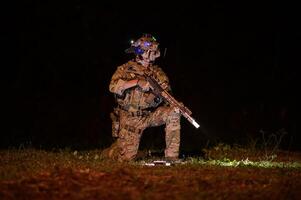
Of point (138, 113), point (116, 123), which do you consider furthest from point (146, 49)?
point (116, 123)

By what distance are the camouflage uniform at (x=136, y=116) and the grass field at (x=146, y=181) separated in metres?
0.83

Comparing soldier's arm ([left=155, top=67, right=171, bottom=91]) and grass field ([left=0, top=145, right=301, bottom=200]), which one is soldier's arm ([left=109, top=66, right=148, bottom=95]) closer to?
soldier's arm ([left=155, top=67, right=171, bottom=91])

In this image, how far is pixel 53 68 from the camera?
20281 mm

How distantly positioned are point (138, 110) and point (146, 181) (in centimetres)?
294

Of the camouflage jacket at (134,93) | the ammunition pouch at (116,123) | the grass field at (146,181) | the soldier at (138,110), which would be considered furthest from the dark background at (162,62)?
the grass field at (146,181)

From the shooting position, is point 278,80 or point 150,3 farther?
point 278,80

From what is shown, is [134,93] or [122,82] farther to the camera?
[134,93]

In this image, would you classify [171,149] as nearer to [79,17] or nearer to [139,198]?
[139,198]

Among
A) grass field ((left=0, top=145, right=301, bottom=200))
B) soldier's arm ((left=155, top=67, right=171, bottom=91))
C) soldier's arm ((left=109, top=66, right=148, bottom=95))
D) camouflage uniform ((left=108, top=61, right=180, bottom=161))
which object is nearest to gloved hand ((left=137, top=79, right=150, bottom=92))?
soldier's arm ((left=109, top=66, right=148, bottom=95))

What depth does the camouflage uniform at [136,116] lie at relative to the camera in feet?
33.8

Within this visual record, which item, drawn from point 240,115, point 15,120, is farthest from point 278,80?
point 15,120

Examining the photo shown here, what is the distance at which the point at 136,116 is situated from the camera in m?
10.5

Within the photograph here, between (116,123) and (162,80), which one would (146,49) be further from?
(116,123)

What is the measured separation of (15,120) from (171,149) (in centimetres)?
911
